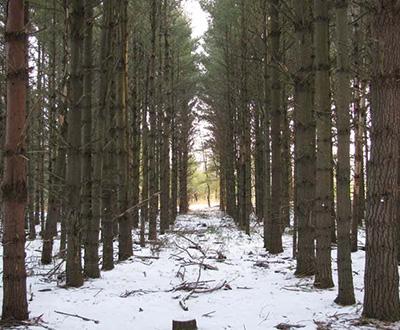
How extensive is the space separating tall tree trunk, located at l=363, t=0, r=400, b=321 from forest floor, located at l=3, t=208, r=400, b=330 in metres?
0.32

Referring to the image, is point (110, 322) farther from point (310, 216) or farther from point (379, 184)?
point (310, 216)

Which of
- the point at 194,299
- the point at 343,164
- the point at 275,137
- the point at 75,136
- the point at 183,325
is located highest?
the point at 275,137

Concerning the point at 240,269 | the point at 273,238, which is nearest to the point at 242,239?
the point at 273,238

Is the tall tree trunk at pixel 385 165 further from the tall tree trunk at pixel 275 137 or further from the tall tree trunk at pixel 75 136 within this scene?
the tall tree trunk at pixel 275 137

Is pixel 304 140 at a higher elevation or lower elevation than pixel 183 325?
higher

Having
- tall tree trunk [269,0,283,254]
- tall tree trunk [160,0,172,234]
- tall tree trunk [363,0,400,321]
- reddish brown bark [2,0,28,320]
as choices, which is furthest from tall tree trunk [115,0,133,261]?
tall tree trunk [363,0,400,321]

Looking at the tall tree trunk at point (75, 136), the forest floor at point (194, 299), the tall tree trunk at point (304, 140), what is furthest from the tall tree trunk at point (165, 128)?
the tall tree trunk at point (75, 136)

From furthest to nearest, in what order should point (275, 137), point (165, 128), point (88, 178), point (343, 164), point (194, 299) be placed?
point (165, 128), point (275, 137), point (88, 178), point (194, 299), point (343, 164)

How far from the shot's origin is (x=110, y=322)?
5.47 meters

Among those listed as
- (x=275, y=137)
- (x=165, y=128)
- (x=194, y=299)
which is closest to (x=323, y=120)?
(x=194, y=299)

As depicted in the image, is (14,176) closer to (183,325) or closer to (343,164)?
(183,325)

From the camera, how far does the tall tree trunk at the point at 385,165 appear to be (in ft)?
16.6

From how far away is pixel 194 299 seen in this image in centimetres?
688

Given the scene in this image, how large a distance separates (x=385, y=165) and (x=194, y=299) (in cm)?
330
